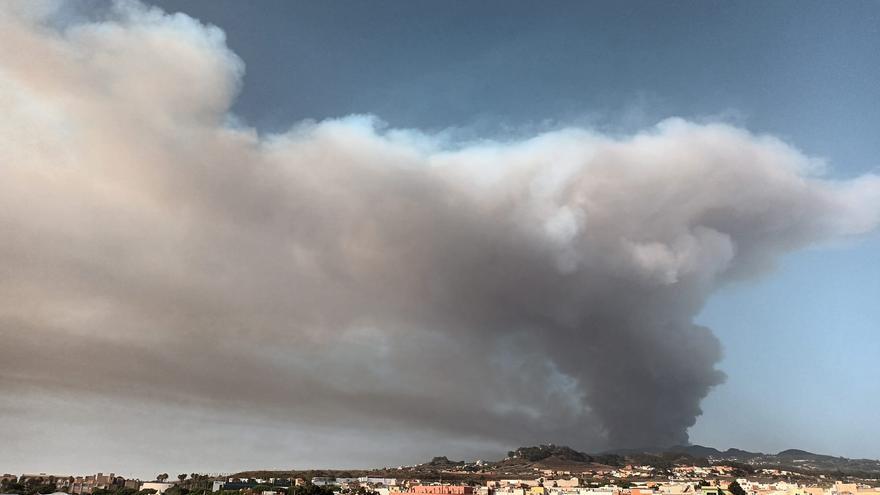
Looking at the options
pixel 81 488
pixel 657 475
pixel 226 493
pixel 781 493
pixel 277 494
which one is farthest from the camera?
pixel 657 475

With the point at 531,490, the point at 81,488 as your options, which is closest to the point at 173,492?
the point at 81,488

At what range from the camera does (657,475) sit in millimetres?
198625

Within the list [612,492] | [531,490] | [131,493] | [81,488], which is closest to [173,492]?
[131,493]

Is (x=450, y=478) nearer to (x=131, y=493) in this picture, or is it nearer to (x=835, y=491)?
(x=131, y=493)

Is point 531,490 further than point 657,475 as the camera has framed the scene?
No

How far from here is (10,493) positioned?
137250mm

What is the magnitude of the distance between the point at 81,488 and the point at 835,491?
18971cm

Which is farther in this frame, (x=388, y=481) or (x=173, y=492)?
(x=388, y=481)

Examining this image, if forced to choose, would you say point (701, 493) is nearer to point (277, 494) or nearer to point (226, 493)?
point (277, 494)

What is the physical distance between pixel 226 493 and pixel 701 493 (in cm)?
10376

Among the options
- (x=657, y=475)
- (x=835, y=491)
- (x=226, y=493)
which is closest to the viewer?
(x=835, y=491)

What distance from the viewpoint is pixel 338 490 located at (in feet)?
487

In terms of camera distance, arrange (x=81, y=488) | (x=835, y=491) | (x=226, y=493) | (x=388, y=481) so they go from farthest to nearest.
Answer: (x=388, y=481)
(x=81, y=488)
(x=226, y=493)
(x=835, y=491)

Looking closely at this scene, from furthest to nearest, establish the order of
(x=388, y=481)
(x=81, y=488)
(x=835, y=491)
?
(x=388, y=481) → (x=81, y=488) → (x=835, y=491)
